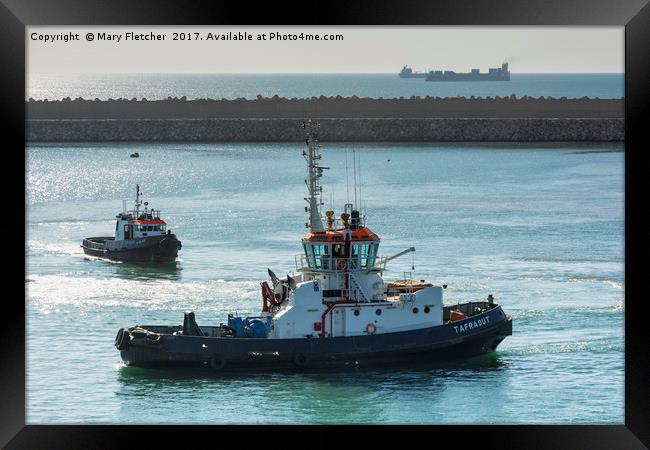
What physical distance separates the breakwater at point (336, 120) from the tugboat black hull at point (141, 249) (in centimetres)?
3413

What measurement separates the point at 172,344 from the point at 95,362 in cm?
279

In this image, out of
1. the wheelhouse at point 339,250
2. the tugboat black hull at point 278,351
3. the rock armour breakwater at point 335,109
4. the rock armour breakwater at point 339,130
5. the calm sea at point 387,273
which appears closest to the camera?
the calm sea at point 387,273

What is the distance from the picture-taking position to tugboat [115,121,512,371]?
78.1ft

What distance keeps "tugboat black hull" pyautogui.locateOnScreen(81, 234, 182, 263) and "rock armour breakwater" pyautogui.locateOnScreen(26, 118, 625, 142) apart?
34.0 meters

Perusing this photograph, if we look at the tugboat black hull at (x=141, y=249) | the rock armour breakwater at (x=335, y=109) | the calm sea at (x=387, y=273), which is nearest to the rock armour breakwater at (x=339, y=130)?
the calm sea at (x=387, y=273)

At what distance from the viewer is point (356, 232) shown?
2392 cm

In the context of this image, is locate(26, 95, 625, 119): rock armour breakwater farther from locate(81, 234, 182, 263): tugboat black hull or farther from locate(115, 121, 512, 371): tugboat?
locate(115, 121, 512, 371): tugboat

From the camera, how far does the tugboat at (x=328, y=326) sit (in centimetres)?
2381

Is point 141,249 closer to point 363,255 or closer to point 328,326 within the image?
point 328,326

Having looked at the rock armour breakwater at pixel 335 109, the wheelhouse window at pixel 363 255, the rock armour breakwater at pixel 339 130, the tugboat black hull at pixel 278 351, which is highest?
the rock armour breakwater at pixel 335 109

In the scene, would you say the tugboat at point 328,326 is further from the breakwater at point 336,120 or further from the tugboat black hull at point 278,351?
the breakwater at point 336,120

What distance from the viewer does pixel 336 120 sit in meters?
73.9
